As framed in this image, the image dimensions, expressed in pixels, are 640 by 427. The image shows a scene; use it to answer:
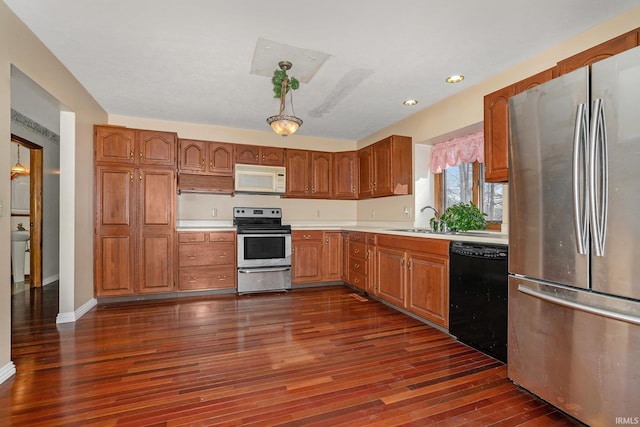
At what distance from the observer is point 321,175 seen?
504 centimetres

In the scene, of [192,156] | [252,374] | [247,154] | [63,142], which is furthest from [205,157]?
[252,374]

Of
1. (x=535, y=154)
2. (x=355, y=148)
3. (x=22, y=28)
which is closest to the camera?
(x=535, y=154)

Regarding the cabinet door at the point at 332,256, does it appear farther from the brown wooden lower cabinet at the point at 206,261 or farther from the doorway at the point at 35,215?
the doorway at the point at 35,215

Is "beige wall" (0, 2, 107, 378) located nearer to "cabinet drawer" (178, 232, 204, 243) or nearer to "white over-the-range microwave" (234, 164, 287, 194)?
"cabinet drawer" (178, 232, 204, 243)

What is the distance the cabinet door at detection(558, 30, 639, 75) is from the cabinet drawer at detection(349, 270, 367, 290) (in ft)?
9.40

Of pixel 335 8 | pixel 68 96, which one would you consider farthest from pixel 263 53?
pixel 68 96

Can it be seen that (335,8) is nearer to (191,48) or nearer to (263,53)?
(263,53)

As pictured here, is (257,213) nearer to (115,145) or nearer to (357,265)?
(357,265)

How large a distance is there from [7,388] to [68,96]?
8.06 ft

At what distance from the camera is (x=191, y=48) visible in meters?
2.49

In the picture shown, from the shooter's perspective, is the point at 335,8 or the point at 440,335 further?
the point at 440,335

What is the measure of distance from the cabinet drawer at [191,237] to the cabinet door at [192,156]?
90 cm

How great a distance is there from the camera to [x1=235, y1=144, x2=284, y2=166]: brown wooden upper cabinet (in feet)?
15.1

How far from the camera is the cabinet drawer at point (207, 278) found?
4074 mm
